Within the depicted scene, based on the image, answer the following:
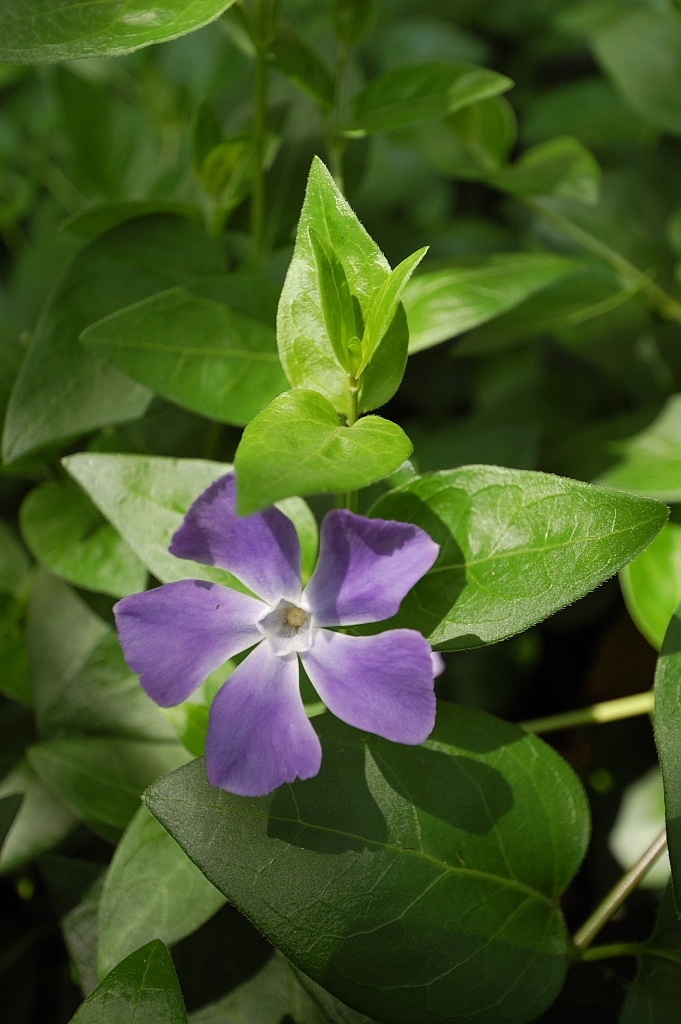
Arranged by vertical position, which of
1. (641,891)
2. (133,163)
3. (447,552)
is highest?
(133,163)

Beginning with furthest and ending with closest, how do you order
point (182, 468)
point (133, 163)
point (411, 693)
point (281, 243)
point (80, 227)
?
1. point (133, 163)
2. point (281, 243)
3. point (80, 227)
4. point (182, 468)
5. point (411, 693)

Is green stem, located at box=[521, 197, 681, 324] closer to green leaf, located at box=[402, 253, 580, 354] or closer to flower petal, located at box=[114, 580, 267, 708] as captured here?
green leaf, located at box=[402, 253, 580, 354]

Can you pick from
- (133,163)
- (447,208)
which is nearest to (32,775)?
(133,163)

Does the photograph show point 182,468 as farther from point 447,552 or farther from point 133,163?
point 133,163

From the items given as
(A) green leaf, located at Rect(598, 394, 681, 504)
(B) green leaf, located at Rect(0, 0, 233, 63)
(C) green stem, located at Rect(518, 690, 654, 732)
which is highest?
(B) green leaf, located at Rect(0, 0, 233, 63)

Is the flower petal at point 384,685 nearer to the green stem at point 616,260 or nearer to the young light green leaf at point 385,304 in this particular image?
the young light green leaf at point 385,304

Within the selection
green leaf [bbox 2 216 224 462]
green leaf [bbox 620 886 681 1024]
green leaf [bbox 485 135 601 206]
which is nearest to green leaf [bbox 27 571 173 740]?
green leaf [bbox 2 216 224 462]

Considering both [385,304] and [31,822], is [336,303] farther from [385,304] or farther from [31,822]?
[31,822]
